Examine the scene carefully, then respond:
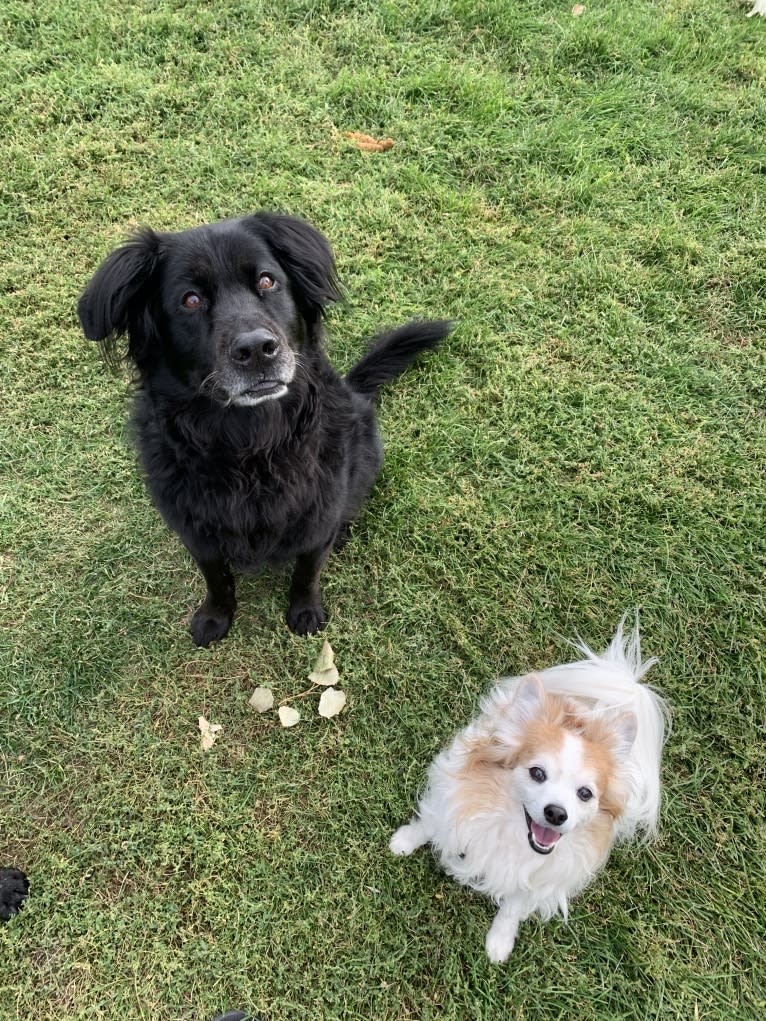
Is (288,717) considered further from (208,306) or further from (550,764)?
(208,306)

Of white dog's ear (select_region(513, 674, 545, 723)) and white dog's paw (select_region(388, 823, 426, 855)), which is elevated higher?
white dog's ear (select_region(513, 674, 545, 723))

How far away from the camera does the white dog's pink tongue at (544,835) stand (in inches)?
67.5

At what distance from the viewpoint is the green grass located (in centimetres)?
213

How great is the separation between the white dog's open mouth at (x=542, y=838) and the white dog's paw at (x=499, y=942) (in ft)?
1.74

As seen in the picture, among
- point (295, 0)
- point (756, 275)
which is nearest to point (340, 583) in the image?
point (756, 275)

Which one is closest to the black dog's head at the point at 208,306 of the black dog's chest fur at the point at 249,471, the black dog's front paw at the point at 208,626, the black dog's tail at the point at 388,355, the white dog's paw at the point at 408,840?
the black dog's chest fur at the point at 249,471

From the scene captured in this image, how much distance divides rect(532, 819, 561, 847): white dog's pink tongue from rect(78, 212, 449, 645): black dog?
1.11 metres

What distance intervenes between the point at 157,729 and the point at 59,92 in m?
3.65

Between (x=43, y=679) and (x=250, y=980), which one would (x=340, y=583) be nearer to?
(x=43, y=679)

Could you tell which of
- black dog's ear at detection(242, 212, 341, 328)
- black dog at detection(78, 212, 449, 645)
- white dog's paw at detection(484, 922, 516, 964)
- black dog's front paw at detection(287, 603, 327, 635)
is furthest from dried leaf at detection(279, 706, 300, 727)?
black dog's ear at detection(242, 212, 341, 328)

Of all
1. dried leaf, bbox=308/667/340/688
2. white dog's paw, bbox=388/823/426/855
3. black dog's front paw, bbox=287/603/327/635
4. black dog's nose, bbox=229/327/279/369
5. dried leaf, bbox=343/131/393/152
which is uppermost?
dried leaf, bbox=343/131/393/152

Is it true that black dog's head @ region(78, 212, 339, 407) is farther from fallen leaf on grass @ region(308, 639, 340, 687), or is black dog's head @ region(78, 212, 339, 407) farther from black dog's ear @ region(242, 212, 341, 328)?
fallen leaf on grass @ region(308, 639, 340, 687)

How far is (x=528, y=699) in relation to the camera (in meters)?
1.72

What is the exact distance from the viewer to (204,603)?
2.55 metres
